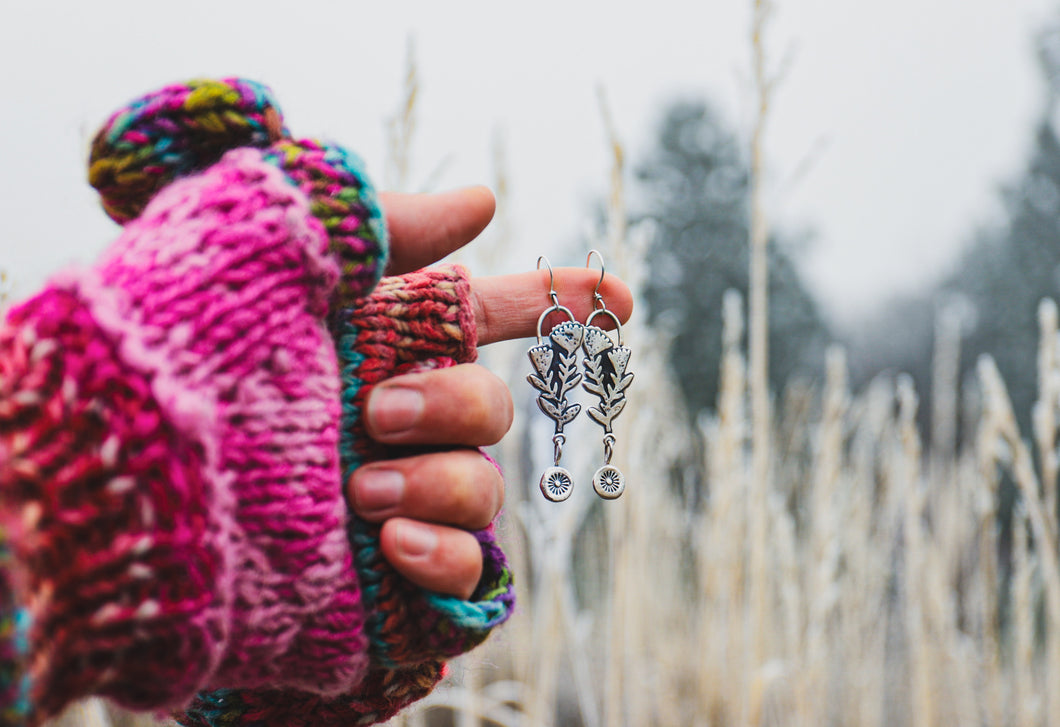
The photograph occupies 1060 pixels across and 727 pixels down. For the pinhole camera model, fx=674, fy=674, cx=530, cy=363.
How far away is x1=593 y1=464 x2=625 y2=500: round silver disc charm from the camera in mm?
581

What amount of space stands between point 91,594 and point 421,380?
0.73ft

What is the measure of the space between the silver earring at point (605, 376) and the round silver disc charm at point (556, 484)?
3 cm

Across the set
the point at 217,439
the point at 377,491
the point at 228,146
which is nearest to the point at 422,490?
the point at 377,491

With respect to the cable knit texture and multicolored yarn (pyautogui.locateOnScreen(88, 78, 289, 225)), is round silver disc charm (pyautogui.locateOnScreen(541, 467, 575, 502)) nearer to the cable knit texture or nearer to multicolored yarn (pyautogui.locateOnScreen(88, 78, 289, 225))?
the cable knit texture

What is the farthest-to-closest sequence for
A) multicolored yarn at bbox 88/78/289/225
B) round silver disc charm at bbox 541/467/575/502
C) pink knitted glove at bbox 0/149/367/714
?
1. round silver disc charm at bbox 541/467/575/502
2. multicolored yarn at bbox 88/78/289/225
3. pink knitted glove at bbox 0/149/367/714

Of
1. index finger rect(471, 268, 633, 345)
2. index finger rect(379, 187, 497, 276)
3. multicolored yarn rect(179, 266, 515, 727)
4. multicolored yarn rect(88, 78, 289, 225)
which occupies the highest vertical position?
multicolored yarn rect(88, 78, 289, 225)

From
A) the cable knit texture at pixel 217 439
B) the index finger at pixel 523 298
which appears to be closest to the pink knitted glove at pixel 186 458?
the cable knit texture at pixel 217 439

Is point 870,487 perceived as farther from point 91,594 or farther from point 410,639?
point 91,594

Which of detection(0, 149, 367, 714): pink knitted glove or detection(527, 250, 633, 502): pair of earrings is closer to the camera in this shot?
detection(0, 149, 367, 714): pink knitted glove

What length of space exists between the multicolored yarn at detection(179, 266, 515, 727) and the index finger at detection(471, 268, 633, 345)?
5 cm

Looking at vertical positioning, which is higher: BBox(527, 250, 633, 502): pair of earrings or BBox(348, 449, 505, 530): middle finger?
BBox(527, 250, 633, 502): pair of earrings

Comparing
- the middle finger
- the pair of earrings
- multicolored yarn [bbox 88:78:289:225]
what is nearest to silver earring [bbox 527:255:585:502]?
the pair of earrings

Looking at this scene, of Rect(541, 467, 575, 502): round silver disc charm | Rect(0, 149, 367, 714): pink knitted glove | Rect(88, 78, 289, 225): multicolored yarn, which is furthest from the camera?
Rect(541, 467, 575, 502): round silver disc charm

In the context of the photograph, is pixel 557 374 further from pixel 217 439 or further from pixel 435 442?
pixel 217 439
